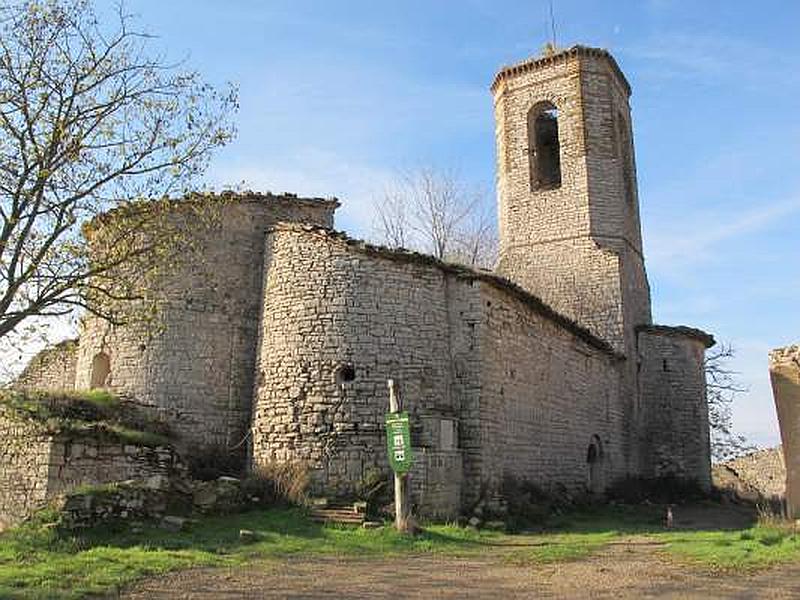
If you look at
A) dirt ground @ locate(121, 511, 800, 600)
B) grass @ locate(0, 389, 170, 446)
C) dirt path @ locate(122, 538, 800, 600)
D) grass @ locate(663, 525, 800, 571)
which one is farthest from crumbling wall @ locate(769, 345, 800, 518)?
grass @ locate(0, 389, 170, 446)

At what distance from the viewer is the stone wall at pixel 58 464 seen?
36.9ft

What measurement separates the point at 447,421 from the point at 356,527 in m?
2.63

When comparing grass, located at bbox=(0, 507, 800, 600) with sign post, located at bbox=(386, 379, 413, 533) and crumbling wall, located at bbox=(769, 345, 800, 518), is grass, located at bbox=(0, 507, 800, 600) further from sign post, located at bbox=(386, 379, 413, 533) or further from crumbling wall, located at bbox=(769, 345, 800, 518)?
crumbling wall, located at bbox=(769, 345, 800, 518)

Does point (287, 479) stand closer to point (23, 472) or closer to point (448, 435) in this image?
point (448, 435)

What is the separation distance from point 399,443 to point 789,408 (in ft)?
19.2

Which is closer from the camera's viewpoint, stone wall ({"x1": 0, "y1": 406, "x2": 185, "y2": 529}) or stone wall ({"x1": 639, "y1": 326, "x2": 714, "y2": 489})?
stone wall ({"x1": 0, "y1": 406, "x2": 185, "y2": 529})

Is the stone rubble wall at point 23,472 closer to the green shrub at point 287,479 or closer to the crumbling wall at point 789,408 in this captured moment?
the green shrub at point 287,479

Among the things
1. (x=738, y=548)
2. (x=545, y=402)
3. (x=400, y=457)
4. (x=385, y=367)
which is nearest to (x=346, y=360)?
(x=385, y=367)

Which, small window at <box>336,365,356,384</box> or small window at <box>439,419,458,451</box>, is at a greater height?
small window at <box>336,365,356,384</box>

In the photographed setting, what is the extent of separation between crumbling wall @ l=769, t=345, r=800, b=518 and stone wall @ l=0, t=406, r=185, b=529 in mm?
9182

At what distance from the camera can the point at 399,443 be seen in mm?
10531

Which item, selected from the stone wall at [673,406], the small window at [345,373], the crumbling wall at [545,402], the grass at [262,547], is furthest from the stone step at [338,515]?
the stone wall at [673,406]

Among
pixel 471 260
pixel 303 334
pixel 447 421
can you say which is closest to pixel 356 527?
pixel 447 421

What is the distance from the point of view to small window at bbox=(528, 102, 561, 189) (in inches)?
840
